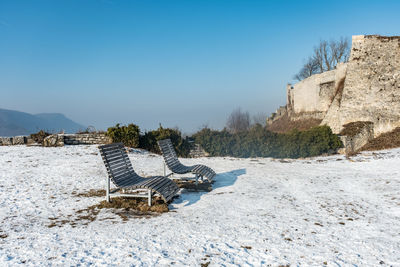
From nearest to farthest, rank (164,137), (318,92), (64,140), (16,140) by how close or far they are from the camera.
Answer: (164,137) < (64,140) < (16,140) < (318,92)

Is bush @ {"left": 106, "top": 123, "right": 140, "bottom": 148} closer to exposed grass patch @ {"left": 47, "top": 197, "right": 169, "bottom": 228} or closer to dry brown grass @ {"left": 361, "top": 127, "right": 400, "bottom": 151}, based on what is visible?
exposed grass patch @ {"left": 47, "top": 197, "right": 169, "bottom": 228}

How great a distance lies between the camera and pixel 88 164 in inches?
370

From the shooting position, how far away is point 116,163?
5492 mm

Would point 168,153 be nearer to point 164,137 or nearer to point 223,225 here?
point 223,225

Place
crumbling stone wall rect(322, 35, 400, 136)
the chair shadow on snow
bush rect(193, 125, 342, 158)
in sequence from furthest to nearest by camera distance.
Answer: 1. crumbling stone wall rect(322, 35, 400, 136)
2. bush rect(193, 125, 342, 158)
3. the chair shadow on snow

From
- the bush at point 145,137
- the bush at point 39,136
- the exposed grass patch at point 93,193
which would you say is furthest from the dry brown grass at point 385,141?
the bush at point 39,136

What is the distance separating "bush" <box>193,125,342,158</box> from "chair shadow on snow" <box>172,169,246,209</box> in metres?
6.36

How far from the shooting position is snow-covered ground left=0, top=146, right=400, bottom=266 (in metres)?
3.27

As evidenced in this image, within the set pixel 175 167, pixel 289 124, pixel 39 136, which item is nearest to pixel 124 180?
pixel 175 167

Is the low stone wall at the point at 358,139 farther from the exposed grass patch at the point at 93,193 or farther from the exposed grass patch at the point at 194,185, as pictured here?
the exposed grass patch at the point at 93,193

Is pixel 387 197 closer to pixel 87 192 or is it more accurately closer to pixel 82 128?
pixel 87 192

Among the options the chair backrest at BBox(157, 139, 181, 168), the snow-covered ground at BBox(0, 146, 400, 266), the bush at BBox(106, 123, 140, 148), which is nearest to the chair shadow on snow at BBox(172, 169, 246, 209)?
the snow-covered ground at BBox(0, 146, 400, 266)

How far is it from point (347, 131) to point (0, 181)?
16.6 m

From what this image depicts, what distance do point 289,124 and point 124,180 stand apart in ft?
99.4
